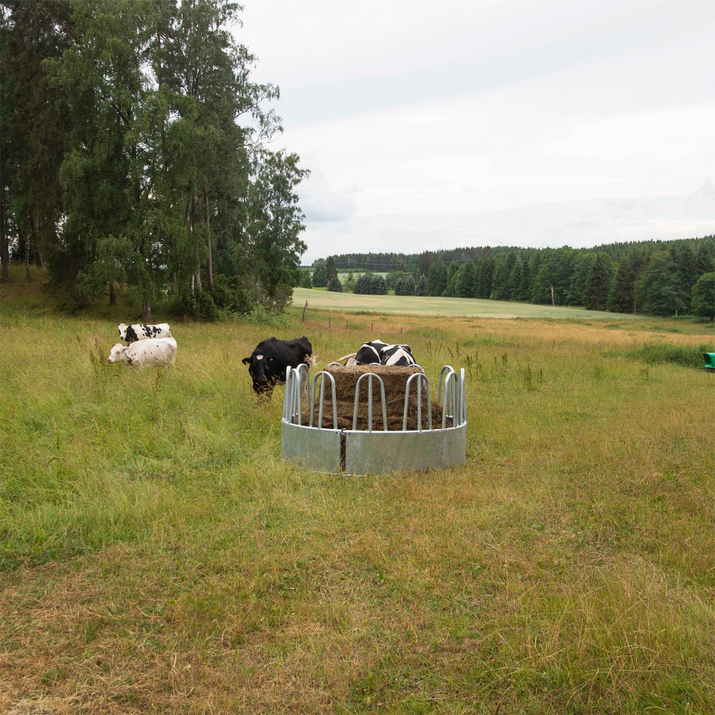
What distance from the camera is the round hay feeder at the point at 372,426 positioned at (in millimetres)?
6871

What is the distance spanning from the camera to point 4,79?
2948cm

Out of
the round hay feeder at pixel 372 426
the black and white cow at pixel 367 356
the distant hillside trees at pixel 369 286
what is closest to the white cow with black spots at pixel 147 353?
the black and white cow at pixel 367 356

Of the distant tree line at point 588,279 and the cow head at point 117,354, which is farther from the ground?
the distant tree line at point 588,279

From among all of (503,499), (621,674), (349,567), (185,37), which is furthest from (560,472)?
(185,37)

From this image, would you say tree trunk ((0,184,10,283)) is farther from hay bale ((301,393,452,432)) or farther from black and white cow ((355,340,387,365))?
hay bale ((301,393,452,432))

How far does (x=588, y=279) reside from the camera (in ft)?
318

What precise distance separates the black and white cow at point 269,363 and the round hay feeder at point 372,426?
2181 mm

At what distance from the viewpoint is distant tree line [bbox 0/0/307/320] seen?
86.0ft

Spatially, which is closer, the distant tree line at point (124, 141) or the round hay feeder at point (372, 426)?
the round hay feeder at point (372, 426)

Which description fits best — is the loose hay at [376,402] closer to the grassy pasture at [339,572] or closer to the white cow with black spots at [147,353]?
the grassy pasture at [339,572]

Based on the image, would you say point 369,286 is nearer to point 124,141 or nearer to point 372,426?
point 124,141

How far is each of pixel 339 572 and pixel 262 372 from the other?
6080mm

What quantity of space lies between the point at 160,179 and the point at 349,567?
2527 cm

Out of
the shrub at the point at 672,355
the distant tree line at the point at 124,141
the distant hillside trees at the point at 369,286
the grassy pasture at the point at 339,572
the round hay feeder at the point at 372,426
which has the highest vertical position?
the distant tree line at the point at 124,141
